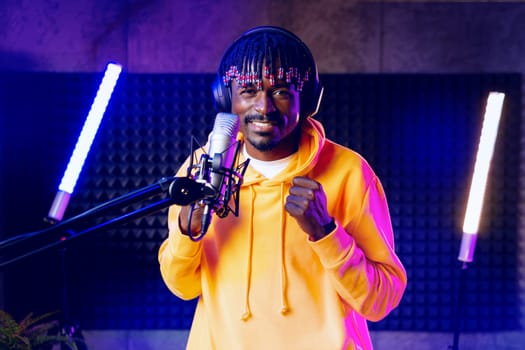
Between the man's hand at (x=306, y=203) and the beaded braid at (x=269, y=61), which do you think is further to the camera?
the beaded braid at (x=269, y=61)

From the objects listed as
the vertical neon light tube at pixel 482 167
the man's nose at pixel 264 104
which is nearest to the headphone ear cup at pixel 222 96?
the man's nose at pixel 264 104

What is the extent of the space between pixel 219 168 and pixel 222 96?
49cm

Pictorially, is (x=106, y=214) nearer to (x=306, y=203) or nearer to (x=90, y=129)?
(x=306, y=203)

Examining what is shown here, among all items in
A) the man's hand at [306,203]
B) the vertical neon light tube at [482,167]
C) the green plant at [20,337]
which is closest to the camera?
the man's hand at [306,203]

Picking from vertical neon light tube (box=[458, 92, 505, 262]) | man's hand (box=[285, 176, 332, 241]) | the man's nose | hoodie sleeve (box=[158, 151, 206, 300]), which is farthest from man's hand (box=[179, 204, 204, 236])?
vertical neon light tube (box=[458, 92, 505, 262])

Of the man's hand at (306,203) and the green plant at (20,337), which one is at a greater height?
the man's hand at (306,203)

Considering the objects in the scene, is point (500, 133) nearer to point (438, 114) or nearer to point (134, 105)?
point (438, 114)

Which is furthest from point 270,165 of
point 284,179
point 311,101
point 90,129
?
point 90,129

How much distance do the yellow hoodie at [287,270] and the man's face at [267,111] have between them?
0.35 feet

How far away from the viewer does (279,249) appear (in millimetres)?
1211

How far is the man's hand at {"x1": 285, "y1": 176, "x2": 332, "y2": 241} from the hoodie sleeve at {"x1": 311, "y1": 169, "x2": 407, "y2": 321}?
62 mm

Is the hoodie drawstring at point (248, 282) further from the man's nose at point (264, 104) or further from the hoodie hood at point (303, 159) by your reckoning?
the man's nose at point (264, 104)

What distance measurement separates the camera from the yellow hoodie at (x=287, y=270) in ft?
3.81

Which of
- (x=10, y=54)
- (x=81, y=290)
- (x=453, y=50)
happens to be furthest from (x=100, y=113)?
(x=453, y=50)
